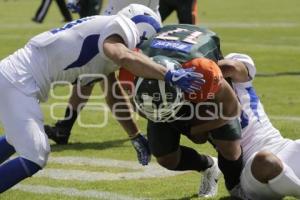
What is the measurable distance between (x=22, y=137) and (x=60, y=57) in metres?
0.52

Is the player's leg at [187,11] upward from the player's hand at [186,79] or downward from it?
downward

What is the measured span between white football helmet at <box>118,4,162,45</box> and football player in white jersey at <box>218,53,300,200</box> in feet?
1.40

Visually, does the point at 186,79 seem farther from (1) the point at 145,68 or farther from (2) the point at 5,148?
(2) the point at 5,148

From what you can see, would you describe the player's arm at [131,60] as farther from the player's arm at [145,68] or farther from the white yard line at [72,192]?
the white yard line at [72,192]

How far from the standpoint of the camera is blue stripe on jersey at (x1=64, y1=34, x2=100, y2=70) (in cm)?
476

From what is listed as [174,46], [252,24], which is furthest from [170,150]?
[252,24]

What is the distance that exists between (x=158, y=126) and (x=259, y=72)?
20.6 ft

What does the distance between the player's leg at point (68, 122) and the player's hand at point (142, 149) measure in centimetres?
144

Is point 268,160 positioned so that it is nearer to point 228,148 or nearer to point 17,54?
point 228,148

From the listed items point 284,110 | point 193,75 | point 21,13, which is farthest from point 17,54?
point 21,13

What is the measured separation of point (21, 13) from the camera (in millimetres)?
22125

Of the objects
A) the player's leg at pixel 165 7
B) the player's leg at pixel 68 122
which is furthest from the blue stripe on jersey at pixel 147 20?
the player's leg at pixel 165 7

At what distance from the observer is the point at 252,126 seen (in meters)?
4.80

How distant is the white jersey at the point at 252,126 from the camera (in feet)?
15.5
